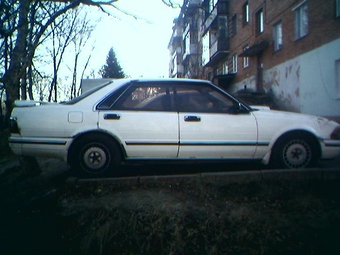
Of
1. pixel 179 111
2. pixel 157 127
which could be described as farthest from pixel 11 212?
pixel 179 111

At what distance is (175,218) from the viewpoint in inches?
135

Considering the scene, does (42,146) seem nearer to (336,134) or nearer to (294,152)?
(294,152)

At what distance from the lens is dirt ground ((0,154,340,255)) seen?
10.2ft

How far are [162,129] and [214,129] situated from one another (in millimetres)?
789

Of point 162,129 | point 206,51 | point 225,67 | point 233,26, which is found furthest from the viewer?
point 206,51

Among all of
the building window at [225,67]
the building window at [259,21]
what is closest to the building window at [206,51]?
the building window at [225,67]

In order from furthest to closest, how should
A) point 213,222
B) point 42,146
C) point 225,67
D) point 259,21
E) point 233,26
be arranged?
1. point 225,67
2. point 233,26
3. point 259,21
4. point 42,146
5. point 213,222

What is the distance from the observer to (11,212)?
3.93 m

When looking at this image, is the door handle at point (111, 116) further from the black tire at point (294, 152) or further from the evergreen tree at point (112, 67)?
the evergreen tree at point (112, 67)

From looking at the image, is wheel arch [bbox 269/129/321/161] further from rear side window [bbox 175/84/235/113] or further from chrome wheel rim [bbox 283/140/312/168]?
rear side window [bbox 175/84/235/113]

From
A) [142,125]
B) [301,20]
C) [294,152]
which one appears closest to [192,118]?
[142,125]

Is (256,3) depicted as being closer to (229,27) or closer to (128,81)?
(229,27)

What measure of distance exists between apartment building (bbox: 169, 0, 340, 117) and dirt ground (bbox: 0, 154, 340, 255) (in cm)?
710

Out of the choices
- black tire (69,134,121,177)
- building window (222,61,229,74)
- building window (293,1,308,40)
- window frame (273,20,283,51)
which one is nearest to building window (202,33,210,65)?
building window (222,61,229,74)
